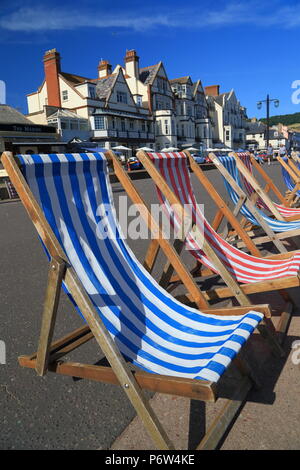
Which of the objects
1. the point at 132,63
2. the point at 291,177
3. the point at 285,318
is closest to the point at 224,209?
the point at 285,318

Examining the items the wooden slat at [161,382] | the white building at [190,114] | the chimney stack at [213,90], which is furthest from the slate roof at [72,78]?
the wooden slat at [161,382]

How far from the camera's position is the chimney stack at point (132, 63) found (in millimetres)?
45125

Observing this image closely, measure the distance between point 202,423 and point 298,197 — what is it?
6.64 meters

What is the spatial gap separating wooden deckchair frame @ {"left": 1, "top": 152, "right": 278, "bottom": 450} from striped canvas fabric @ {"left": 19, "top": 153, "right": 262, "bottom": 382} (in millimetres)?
183

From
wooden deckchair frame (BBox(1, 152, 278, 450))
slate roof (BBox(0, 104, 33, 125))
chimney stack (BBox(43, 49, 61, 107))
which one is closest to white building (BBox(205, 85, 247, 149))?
chimney stack (BBox(43, 49, 61, 107))

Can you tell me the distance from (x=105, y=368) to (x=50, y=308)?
400 mm

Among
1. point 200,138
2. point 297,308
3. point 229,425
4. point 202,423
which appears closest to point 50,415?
point 202,423

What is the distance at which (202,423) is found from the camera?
1.83 meters

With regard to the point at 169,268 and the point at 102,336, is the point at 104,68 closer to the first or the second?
the point at 169,268

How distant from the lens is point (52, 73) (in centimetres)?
3878

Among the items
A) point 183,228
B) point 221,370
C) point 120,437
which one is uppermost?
point 183,228

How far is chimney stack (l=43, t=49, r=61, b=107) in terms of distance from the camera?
3847cm
